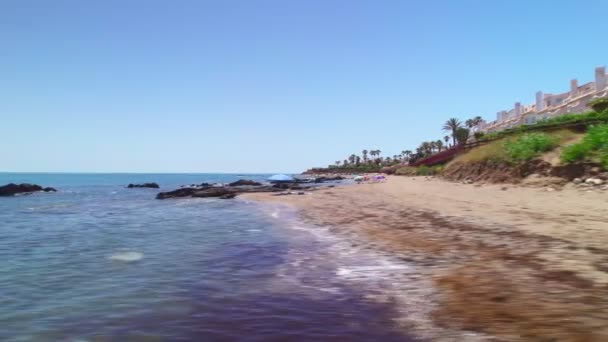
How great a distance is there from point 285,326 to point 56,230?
51.9ft

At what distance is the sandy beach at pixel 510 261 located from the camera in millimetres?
4316

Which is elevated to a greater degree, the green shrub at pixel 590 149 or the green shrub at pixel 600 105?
the green shrub at pixel 600 105

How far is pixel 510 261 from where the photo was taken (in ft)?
23.0

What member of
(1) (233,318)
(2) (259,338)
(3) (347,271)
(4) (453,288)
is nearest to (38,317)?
(1) (233,318)

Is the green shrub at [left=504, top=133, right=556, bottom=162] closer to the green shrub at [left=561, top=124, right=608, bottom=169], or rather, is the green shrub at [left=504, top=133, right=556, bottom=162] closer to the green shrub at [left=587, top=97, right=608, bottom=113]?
the green shrub at [left=561, top=124, right=608, bottom=169]

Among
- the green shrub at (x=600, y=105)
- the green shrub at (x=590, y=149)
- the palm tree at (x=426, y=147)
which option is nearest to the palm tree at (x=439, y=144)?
the palm tree at (x=426, y=147)

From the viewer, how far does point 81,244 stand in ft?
40.4

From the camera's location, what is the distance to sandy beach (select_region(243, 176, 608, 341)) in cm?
432

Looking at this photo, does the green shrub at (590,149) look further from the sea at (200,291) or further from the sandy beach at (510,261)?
the sea at (200,291)

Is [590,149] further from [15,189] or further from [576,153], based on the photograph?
[15,189]

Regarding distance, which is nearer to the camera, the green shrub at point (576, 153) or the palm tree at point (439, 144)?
the green shrub at point (576, 153)

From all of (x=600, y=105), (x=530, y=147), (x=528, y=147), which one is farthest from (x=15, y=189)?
(x=600, y=105)

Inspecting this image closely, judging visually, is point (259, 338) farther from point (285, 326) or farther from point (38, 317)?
point (38, 317)

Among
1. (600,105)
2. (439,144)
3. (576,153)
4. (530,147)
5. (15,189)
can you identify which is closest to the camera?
(576,153)
